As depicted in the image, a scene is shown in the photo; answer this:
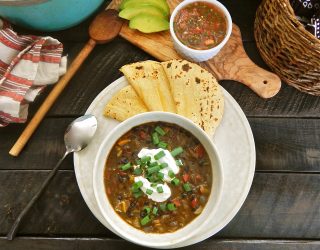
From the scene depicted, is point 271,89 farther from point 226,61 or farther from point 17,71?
point 17,71

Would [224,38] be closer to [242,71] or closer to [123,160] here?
[242,71]

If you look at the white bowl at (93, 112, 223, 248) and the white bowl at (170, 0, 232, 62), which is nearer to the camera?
the white bowl at (93, 112, 223, 248)

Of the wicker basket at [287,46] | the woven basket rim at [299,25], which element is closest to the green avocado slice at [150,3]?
the wicker basket at [287,46]

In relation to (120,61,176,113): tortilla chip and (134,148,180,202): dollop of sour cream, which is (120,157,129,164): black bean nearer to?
(134,148,180,202): dollop of sour cream

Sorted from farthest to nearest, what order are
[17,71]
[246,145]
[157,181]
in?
[17,71], [246,145], [157,181]

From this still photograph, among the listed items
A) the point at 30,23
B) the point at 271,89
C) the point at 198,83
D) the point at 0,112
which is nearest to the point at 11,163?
the point at 0,112

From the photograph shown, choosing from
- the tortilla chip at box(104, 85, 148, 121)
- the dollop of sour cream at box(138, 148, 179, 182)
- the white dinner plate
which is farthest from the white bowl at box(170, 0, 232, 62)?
the dollop of sour cream at box(138, 148, 179, 182)
